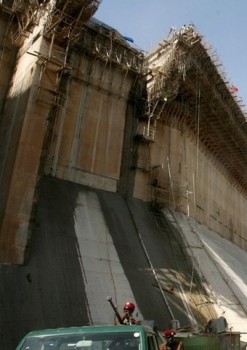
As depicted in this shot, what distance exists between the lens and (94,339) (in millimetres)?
5387

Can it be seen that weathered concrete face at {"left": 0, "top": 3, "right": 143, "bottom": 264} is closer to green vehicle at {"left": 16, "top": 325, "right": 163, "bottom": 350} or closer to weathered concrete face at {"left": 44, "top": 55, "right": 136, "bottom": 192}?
weathered concrete face at {"left": 44, "top": 55, "right": 136, "bottom": 192}

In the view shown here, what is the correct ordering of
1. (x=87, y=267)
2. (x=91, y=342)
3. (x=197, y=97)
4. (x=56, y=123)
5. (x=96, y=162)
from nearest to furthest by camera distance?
(x=91, y=342), (x=87, y=267), (x=56, y=123), (x=96, y=162), (x=197, y=97)

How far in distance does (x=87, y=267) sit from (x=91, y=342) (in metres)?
10.4

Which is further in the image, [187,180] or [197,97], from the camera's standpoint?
[197,97]

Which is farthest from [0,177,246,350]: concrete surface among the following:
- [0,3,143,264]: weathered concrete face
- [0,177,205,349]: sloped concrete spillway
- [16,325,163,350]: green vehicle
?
[16,325,163,350]: green vehicle

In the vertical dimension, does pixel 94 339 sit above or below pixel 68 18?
below

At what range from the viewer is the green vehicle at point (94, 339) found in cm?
531

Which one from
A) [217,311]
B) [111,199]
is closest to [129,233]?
[111,199]

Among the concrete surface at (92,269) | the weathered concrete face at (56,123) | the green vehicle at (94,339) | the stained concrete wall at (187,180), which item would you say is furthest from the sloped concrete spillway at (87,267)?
the green vehicle at (94,339)

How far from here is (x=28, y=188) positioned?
1469 cm

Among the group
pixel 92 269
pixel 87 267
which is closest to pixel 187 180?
pixel 92 269

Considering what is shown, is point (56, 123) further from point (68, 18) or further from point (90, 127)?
point (68, 18)

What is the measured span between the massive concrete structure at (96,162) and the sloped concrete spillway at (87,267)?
0.05 meters

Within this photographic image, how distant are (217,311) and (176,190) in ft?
27.6
